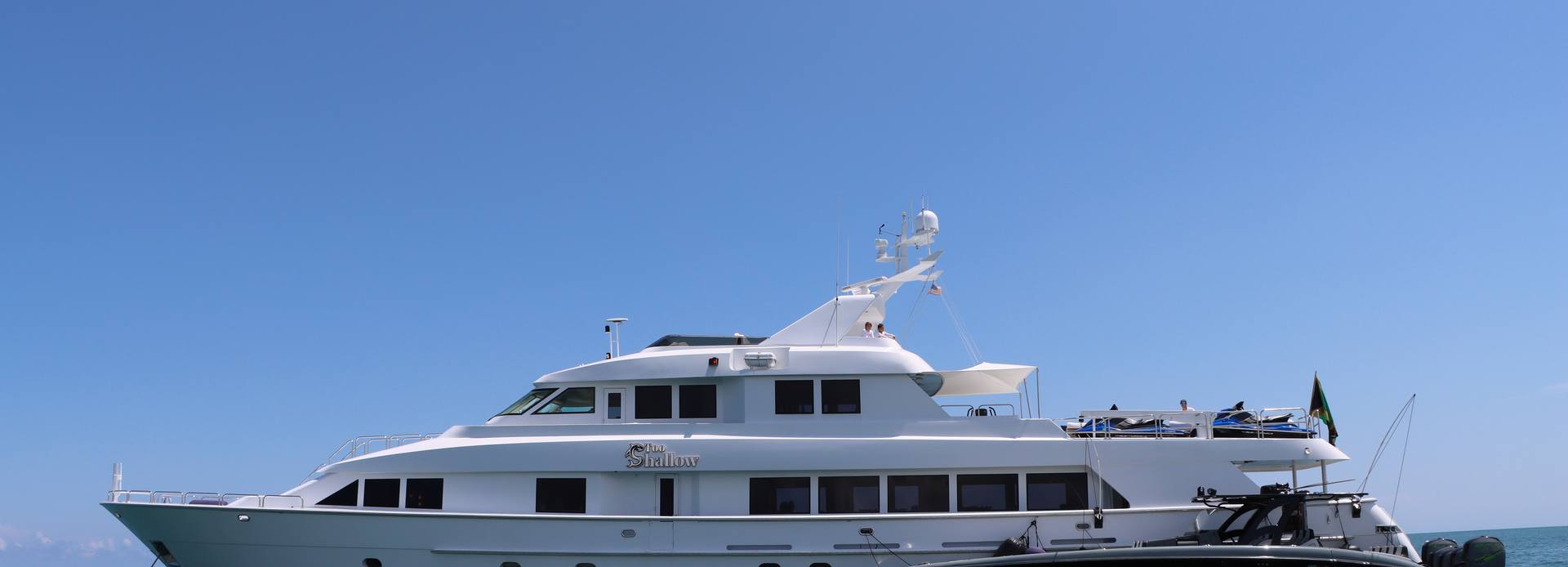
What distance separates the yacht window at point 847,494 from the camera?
1340 cm

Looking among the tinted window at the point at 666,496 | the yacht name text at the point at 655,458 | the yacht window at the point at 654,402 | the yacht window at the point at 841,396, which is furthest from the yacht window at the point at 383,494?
the yacht window at the point at 841,396

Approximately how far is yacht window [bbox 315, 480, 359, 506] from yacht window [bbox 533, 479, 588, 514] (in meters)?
2.28

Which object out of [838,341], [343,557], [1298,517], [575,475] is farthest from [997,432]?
[343,557]

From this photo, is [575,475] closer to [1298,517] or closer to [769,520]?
[769,520]

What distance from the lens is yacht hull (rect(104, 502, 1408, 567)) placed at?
41.8 feet

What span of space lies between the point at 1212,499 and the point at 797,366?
536 cm

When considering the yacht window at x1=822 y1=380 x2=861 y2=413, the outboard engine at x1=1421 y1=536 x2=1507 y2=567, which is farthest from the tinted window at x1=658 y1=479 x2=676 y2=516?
the outboard engine at x1=1421 y1=536 x2=1507 y2=567

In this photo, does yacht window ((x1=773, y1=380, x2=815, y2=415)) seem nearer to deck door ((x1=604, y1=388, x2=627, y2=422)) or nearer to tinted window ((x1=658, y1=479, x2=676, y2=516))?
tinted window ((x1=658, y1=479, x2=676, y2=516))

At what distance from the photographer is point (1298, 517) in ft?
40.5

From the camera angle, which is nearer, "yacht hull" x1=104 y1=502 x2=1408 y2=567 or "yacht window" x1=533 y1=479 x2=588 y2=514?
"yacht hull" x1=104 y1=502 x2=1408 y2=567

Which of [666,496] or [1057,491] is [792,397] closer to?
[666,496]

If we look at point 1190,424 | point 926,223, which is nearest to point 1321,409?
point 1190,424

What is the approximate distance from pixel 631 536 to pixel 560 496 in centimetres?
115

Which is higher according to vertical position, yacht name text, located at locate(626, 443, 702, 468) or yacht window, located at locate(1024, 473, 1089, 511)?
yacht name text, located at locate(626, 443, 702, 468)
